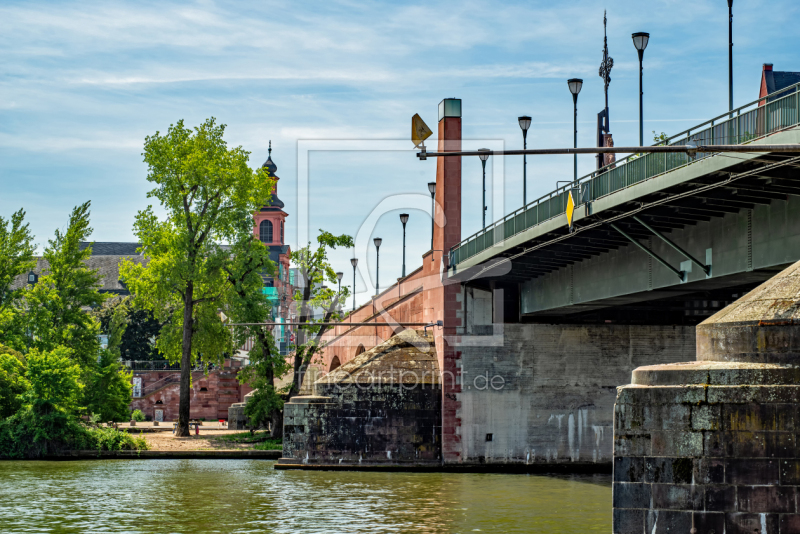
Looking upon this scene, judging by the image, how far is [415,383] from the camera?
127ft

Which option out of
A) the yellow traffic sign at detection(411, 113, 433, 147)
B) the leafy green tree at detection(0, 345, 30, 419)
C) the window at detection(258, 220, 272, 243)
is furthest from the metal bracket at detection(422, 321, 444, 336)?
the window at detection(258, 220, 272, 243)

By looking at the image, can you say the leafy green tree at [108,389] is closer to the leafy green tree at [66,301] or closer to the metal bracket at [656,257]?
the leafy green tree at [66,301]

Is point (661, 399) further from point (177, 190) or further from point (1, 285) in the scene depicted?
point (1, 285)

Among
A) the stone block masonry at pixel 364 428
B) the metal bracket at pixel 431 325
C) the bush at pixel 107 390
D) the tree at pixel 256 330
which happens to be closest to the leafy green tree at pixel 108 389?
the bush at pixel 107 390

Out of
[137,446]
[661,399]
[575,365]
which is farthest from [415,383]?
[661,399]

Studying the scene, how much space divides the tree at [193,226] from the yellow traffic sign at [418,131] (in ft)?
122

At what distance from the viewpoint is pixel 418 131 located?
1406cm

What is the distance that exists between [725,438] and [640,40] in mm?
15264

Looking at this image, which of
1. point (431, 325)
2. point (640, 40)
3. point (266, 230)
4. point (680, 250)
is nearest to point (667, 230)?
point (680, 250)

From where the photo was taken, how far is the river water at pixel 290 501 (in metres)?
24.3

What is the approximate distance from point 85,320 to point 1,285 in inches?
360

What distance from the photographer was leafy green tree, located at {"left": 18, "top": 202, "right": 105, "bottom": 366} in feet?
170

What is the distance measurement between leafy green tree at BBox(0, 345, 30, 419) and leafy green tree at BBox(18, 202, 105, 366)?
388cm

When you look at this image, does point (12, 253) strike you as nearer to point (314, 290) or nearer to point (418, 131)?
point (314, 290)
